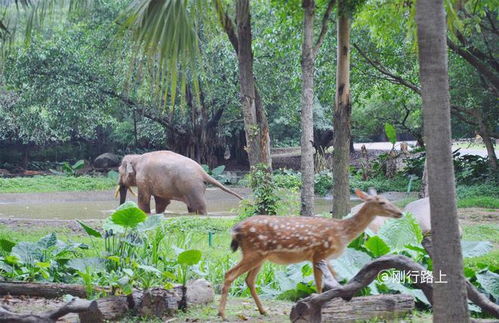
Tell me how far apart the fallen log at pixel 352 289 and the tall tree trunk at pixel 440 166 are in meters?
1.32

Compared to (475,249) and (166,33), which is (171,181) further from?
(475,249)

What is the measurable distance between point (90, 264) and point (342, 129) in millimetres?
5165

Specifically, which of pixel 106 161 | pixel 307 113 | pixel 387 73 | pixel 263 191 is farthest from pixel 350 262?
pixel 106 161

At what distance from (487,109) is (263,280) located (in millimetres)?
18081

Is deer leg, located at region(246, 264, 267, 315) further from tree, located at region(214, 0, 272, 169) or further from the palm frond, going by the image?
tree, located at region(214, 0, 272, 169)

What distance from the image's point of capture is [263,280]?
7.80 meters

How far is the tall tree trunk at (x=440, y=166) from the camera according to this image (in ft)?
12.7

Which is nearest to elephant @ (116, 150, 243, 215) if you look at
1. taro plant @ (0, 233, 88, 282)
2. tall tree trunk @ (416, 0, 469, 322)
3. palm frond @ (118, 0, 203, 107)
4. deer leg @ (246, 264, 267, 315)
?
palm frond @ (118, 0, 203, 107)

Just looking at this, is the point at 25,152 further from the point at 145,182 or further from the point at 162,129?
the point at 145,182

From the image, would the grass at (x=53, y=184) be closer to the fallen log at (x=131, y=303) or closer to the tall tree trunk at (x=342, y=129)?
the tall tree trunk at (x=342, y=129)

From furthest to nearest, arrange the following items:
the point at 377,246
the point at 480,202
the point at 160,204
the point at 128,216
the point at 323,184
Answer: the point at 323,184 < the point at 480,202 < the point at 160,204 < the point at 377,246 < the point at 128,216

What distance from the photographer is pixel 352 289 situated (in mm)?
5445

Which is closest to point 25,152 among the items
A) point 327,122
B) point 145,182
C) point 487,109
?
point 327,122

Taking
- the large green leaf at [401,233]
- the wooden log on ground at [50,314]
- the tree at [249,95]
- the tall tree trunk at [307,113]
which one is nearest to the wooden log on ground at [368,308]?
the large green leaf at [401,233]
